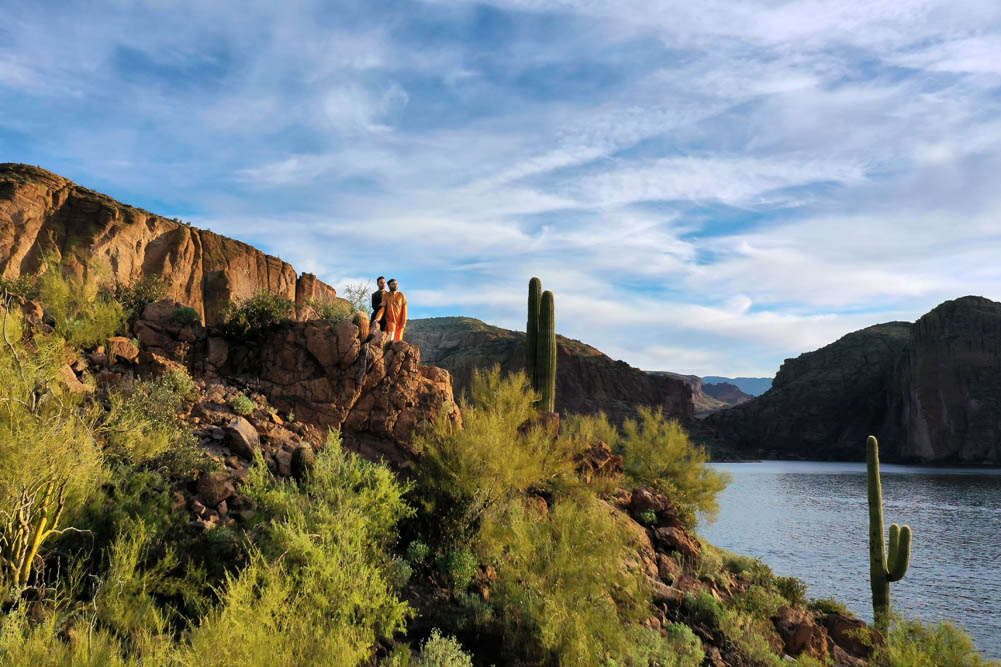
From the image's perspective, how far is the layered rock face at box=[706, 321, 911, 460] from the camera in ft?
344

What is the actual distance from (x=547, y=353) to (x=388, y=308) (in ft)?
19.3

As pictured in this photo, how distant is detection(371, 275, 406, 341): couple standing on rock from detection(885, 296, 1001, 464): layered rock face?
319ft

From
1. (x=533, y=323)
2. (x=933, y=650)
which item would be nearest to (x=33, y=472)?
(x=533, y=323)

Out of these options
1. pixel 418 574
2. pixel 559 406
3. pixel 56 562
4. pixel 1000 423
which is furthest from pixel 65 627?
pixel 1000 423

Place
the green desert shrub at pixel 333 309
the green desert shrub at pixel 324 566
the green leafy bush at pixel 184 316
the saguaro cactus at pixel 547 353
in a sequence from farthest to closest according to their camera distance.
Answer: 1. the saguaro cactus at pixel 547 353
2. the green desert shrub at pixel 333 309
3. the green leafy bush at pixel 184 316
4. the green desert shrub at pixel 324 566

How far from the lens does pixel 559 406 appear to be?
9781 centimetres

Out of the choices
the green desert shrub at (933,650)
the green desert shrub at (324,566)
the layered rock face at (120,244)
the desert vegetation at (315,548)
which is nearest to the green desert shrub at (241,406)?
the desert vegetation at (315,548)

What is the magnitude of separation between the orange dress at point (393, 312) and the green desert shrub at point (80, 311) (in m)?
5.37

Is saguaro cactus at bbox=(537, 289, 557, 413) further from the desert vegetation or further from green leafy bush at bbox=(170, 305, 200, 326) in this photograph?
green leafy bush at bbox=(170, 305, 200, 326)

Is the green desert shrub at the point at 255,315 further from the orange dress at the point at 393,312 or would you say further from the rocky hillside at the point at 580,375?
the rocky hillside at the point at 580,375

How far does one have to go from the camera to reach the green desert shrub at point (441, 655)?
759cm

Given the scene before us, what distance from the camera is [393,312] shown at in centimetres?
1429

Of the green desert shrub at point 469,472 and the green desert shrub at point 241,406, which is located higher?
the green desert shrub at point 241,406

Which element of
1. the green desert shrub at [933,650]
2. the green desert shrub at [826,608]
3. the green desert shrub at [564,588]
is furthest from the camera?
the green desert shrub at [826,608]
